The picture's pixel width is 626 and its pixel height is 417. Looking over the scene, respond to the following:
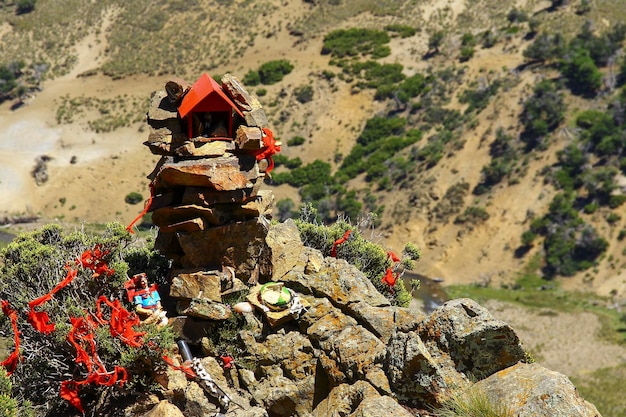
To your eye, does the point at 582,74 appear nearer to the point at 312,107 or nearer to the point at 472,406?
the point at 312,107

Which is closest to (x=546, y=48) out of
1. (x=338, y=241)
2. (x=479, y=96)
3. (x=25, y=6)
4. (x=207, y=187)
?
(x=479, y=96)

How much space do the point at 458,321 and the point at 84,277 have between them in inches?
334

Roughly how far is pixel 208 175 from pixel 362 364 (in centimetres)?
508

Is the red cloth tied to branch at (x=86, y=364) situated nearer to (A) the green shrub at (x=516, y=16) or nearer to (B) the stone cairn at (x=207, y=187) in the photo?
(B) the stone cairn at (x=207, y=187)

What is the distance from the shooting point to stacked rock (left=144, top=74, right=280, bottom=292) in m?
14.7

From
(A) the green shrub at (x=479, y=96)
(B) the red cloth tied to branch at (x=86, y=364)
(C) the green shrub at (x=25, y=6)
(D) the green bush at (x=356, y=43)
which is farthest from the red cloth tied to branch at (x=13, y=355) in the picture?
(C) the green shrub at (x=25, y=6)

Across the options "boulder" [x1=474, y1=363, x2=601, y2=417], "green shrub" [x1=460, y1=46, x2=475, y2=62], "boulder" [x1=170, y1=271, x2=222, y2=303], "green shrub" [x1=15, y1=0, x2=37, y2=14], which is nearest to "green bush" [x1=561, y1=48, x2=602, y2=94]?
"green shrub" [x1=460, y1=46, x2=475, y2=62]

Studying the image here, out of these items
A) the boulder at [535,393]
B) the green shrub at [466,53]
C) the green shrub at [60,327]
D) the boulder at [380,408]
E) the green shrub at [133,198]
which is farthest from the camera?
the green shrub at [466,53]

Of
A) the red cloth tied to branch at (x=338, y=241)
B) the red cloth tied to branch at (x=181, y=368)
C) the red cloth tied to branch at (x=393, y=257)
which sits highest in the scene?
the red cloth tied to branch at (x=181, y=368)

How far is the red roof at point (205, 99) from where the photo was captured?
1473cm

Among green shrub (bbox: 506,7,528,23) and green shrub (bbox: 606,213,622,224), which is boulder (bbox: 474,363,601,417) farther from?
green shrub (bbox: 506,7,528,23)

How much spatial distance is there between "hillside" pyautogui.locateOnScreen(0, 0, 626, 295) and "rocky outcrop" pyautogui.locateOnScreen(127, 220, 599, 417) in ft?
158

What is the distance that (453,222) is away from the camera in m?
67.6

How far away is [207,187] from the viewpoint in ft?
48.5
